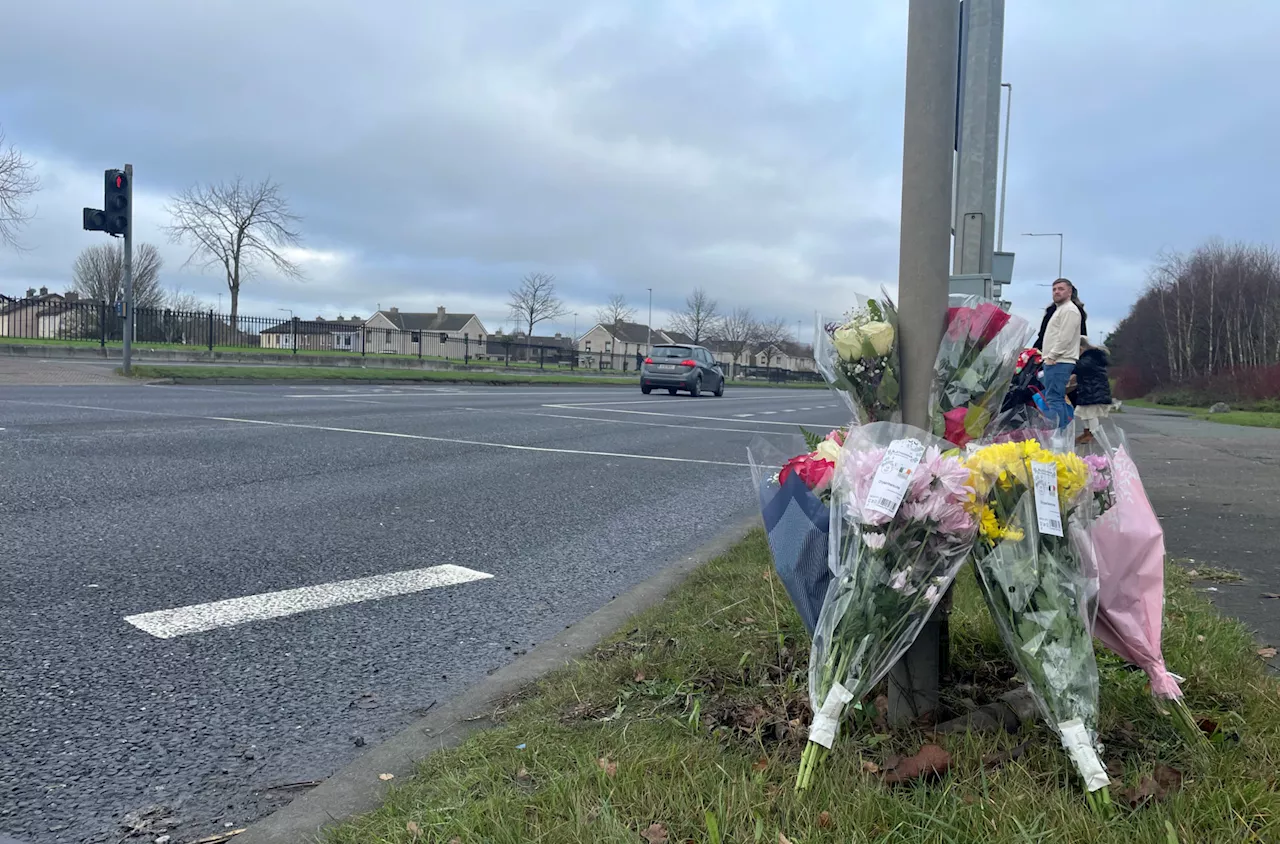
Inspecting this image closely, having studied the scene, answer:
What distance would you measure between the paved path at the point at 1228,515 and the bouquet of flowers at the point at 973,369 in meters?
1.76

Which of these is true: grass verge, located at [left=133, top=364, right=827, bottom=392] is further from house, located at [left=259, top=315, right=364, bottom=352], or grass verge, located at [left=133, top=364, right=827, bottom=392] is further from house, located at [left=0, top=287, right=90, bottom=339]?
house, located at [left=0, top=287, right=90, bottom=339]

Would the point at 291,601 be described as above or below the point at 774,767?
below

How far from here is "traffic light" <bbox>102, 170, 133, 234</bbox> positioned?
17.9 metres

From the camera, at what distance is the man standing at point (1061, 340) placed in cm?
852

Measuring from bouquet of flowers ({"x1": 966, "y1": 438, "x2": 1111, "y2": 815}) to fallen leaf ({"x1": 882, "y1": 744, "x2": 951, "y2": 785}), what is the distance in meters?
0.27

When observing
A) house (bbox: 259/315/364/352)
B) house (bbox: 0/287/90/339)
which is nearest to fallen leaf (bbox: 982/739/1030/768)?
house (bbox: 0/287/90/339)

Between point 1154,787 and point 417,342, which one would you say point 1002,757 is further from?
point 417,342

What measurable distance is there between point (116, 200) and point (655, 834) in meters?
20.1

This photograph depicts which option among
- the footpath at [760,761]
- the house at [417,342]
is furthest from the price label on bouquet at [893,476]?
the house at [417,342]

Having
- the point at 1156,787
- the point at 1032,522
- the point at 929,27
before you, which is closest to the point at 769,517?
the point at 1032,522

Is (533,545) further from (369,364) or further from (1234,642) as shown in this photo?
(369,364)

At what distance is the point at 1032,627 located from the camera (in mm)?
2123

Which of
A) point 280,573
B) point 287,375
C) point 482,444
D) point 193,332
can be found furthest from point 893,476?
point 193,332

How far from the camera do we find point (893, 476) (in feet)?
6.79
